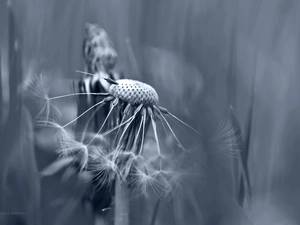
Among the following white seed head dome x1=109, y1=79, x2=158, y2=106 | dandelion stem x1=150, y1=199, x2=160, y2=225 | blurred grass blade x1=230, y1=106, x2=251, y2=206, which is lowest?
dandelion stem x1=150, y1=199, x2=160, y2=225

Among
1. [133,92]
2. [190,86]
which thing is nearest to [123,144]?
[133,92]

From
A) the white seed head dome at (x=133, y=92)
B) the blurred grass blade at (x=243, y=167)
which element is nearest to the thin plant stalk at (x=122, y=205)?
the white seed head dome at (x=133, y=92)

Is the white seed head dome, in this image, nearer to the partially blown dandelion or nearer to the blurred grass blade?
the partially blown dandelion

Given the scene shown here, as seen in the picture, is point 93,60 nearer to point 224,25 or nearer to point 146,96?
point 146,96

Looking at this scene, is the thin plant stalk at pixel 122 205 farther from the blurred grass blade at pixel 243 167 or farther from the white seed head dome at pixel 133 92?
the blurred grass blade at pixel 243 167

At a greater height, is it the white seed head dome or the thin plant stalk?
the white seed head dome

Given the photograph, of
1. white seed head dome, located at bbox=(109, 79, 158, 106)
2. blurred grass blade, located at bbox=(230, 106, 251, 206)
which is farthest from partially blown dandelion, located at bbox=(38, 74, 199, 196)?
blurred grass blade, located at bbox=(230, 106, 251, 206)
